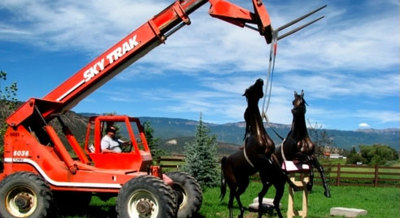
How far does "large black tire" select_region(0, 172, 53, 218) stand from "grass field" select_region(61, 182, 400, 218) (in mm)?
1373

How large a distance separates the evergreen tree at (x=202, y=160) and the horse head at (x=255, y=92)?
35.1 feet

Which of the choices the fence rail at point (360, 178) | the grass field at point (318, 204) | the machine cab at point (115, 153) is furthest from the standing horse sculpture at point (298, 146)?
the fence rail at point (360, 178)

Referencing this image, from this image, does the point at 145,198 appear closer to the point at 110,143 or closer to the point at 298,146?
the point at 110,143

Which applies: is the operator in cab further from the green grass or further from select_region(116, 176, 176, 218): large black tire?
the green grass

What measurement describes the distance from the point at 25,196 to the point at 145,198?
2387 mm

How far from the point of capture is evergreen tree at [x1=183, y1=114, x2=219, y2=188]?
19453mm

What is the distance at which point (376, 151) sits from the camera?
240ft

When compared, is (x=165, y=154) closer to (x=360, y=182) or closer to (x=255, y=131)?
(x=360, y=182)

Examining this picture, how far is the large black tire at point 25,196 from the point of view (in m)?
8.86

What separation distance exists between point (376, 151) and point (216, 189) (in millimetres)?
60766

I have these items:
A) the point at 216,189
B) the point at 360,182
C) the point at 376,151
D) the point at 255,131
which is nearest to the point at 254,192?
the point at 216,189

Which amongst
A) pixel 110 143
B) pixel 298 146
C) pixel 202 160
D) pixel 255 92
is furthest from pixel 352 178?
pixel 110 143

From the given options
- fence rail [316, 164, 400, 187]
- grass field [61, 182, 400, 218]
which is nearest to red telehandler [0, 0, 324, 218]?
grass field [61, 182, 400, 218]

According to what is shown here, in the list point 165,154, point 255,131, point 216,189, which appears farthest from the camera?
point 165,154
